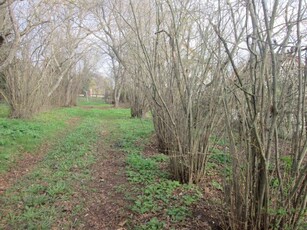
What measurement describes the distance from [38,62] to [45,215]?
356 inches

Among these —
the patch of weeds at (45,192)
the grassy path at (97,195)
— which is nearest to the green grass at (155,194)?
the grassy path at (97,195)

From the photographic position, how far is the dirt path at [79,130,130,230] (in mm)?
3064

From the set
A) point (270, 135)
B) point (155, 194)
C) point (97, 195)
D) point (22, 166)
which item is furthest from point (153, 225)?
point (22, 166)

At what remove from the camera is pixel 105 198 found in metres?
3.68

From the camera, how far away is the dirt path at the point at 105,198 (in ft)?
10.1

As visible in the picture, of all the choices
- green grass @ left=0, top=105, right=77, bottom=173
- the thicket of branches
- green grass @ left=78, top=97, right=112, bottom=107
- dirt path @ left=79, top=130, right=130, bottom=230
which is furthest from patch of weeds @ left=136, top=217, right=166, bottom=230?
green grass @ left=78, top=97, right=112, bottom=107

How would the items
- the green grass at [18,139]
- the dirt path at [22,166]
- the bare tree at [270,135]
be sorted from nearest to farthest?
the bare tree at [270,135] → the dirt path at [22,166] → the green grass at [18,139]

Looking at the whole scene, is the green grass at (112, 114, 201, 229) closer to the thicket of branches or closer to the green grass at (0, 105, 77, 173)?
the thicket of branches

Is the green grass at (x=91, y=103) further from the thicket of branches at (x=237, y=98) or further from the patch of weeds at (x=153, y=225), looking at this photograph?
the patch of weeds at (x=153, y=225)

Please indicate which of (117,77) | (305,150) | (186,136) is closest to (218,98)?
(186,136)

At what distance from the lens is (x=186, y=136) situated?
4.03 metres

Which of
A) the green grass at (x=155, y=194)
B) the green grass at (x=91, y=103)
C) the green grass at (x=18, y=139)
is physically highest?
the green grass at (x=91, y=103)

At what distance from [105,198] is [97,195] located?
17 cm

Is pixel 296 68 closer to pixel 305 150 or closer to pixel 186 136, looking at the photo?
pixel 305 150
